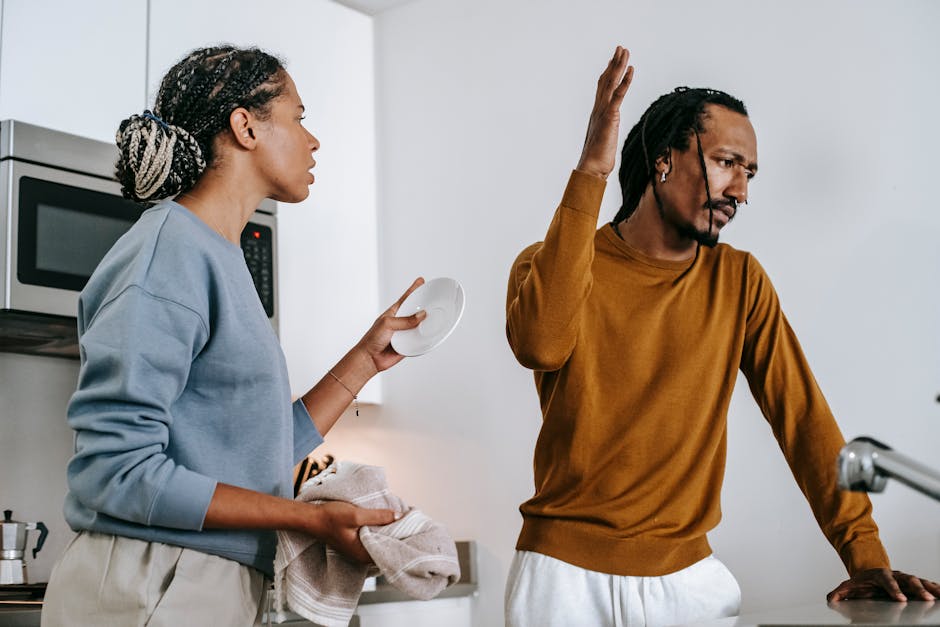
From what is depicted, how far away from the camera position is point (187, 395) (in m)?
1.12

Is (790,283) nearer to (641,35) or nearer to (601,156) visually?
(641,35)

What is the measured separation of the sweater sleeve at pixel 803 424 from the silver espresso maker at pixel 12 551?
63.0 inches

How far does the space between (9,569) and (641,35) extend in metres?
1.88

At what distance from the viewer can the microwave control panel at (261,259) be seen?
2510mm

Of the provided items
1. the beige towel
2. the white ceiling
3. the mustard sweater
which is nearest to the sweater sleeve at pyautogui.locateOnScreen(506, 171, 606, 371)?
the mustard sweater

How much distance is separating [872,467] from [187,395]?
681 millimetres

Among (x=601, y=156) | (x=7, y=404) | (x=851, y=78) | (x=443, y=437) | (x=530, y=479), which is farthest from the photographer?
(x=443, y=437)

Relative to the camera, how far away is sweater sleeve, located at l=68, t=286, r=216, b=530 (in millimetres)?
1034

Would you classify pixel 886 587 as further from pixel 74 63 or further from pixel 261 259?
pixel 74 63

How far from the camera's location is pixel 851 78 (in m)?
2.19

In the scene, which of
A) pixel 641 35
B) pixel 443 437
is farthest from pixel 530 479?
pixel 641 35

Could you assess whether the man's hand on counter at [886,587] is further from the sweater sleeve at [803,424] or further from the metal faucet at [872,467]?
the metal faucet at [872,467]

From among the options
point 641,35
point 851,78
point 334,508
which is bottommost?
point 334,508

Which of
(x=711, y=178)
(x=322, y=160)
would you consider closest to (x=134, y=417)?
(x=711, y=178)
